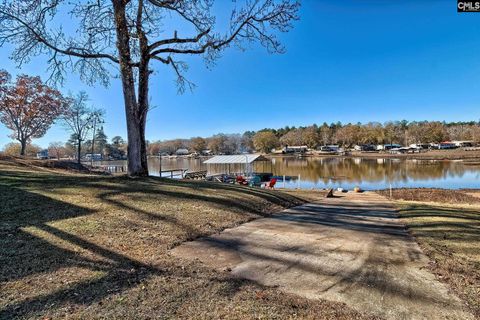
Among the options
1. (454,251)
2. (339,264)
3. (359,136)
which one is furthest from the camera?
(359,136)

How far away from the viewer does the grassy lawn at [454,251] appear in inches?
127

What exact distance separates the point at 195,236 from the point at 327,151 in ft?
330

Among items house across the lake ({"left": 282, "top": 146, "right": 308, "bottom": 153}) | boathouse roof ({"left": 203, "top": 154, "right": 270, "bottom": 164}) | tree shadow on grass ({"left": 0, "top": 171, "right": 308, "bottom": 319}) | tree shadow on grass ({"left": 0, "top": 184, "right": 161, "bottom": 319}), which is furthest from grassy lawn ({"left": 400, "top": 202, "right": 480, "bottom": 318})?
house across the lake ({"left": 282, "top": 146, "right": 308, "bottom": 153})

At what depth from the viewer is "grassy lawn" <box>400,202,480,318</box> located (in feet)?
10.5

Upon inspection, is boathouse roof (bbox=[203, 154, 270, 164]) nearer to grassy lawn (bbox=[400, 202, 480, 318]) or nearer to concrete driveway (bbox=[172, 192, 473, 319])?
grassy lawn (bbox=[400, 202, 480, 318])

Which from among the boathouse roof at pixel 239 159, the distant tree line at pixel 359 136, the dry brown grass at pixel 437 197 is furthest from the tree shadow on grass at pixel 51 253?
the distant tree line at pixel 359 136

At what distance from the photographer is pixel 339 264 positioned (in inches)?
152

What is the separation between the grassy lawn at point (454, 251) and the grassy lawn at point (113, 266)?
5.08ft

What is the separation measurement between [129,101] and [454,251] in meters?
8.85

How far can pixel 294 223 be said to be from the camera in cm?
646

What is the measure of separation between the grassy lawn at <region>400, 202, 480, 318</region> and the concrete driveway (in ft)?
0.46

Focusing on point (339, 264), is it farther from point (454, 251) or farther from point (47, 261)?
point (47, 261)

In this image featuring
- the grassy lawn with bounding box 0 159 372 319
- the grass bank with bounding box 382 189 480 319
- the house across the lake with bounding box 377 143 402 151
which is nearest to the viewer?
the grassy lawn with bounding box 0 159 372 319

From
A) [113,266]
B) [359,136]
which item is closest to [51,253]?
[113,266]
